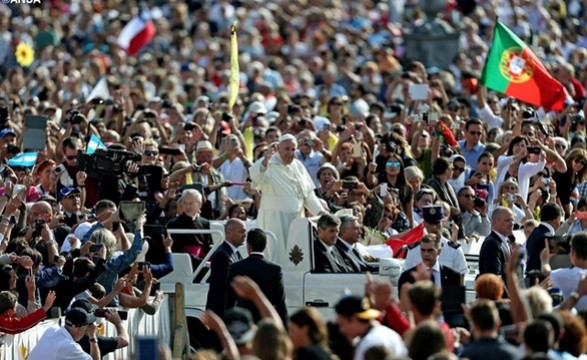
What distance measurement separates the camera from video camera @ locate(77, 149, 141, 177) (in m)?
21.6

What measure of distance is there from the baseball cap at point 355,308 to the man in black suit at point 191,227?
6942 mm

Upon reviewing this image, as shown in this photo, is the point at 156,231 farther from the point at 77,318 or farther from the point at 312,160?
the point at 312,160

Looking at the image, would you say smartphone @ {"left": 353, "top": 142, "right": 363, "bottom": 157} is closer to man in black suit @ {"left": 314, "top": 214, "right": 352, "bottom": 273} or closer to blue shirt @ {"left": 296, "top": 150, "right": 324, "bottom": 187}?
blue shirt @ {"left": 296, "top": 150, "right": 324, "bottom": 187}

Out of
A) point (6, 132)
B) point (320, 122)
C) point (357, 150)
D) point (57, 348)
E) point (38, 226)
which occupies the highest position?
point (6, 132)

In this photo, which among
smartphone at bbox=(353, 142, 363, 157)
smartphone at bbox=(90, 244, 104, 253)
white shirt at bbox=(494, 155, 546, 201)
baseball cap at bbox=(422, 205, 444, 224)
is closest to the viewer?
baseball cap at bbox=(422, 205, 444, 224)

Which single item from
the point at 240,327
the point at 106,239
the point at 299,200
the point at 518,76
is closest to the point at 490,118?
the point at 518,76

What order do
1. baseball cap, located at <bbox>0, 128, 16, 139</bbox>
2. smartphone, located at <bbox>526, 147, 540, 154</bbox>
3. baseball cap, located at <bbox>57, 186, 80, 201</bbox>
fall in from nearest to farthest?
baseball cap, located at <bbox>57, 186, 80, 201</bbox>, smartphone, located at <bbox>526, 147, 540, 154</bbox>, baseball cap, located at <bbox>0, 128, 16, 139</bbox>

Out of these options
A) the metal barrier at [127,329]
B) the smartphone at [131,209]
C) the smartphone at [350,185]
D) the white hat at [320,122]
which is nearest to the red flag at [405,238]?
the smartphone at [350,185]

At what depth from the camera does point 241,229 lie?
18719mm

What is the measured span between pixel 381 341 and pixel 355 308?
1.54 feet

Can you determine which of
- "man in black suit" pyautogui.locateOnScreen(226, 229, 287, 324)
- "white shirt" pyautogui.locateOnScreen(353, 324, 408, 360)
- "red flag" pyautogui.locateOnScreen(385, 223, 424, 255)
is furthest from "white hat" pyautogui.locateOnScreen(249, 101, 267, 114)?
"white shirt" pyautogui.locateOnScreen(353, 324, 408, 360)

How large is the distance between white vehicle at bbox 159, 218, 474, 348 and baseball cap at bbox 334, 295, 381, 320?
479 cm

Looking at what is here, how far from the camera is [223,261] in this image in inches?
731

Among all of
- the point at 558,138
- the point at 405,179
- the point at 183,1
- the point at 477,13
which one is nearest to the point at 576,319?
the point at 405,179
